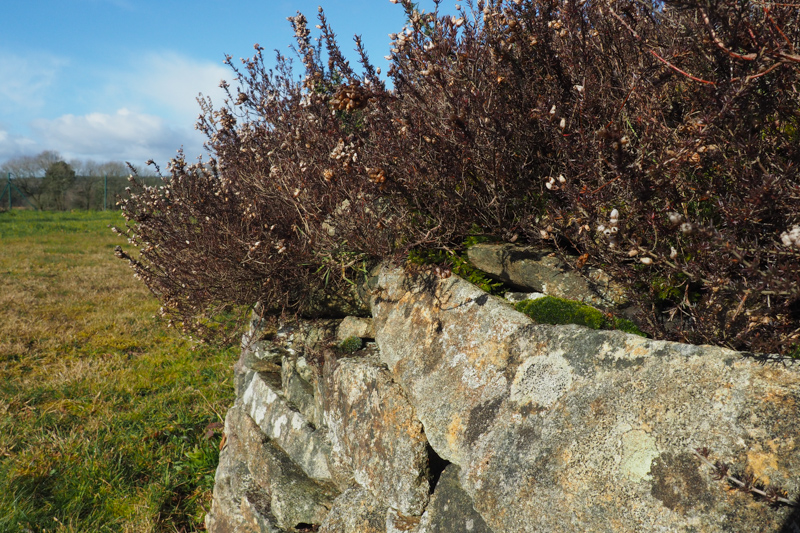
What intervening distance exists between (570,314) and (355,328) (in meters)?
1.63

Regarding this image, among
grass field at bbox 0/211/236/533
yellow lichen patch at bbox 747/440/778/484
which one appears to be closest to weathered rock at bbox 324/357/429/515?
yellow lichen patch at bbox 747/440/778/484

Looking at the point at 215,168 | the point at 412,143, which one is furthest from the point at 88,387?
the point at 412,143

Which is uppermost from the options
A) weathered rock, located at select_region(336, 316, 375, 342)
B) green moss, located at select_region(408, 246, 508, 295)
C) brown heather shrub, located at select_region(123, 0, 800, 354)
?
brown heather shrub, located at select_region(123, 0, 800, 354)

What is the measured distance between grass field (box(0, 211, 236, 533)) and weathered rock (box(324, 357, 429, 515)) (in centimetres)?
215

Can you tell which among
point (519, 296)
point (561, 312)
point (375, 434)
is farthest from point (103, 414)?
point (561, 312)

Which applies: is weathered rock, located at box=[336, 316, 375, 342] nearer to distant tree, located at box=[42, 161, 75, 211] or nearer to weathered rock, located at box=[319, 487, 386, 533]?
weathered rock, located at box=[319, 487, 386, 533]

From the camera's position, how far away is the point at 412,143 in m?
2.79

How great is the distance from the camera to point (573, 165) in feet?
7.16

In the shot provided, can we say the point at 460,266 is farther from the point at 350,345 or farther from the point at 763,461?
the point at 763,461

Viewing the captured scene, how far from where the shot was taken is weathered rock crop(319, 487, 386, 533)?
256 cm

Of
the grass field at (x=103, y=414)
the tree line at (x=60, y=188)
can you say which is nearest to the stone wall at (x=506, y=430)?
the grass field at (x=103, y=414)

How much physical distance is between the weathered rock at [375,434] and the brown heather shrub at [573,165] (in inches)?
30.2

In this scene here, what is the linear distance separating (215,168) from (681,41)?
14.3 feet

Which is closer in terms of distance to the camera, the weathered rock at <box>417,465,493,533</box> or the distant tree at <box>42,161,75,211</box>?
the weathered rock at <box>417,465,493,533</box>
